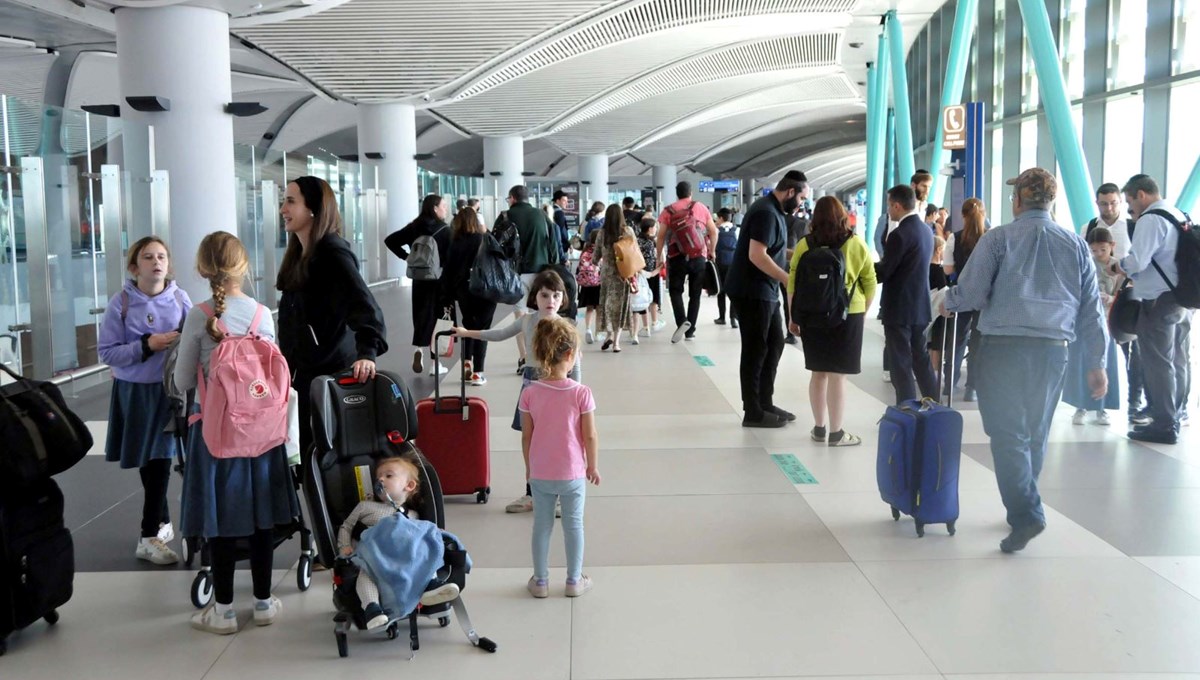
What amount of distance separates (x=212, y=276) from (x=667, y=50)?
26521mm

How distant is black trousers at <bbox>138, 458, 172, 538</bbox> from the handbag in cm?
609

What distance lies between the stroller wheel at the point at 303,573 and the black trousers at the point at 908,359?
494cm

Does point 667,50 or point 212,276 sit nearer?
point 212,276

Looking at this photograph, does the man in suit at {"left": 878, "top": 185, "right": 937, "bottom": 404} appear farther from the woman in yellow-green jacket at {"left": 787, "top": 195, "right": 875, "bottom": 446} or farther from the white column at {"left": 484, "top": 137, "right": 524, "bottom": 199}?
the white column at {"left": 484, "top": 137, "right": 524, "bottom": 199}

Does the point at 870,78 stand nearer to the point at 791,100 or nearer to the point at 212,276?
the point at 791,100

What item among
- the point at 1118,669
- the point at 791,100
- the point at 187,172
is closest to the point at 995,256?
the point at 1118,669

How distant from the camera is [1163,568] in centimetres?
493

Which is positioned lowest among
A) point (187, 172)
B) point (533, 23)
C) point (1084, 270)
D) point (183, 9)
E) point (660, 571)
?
point (660, 571)

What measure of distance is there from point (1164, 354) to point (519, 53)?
1788cm

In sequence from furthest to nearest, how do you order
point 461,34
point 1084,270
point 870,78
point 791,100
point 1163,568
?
point 791,100, point 870,78, point 461,34, point 1084,270, point 1163,568

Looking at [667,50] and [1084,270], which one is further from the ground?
[667,50]

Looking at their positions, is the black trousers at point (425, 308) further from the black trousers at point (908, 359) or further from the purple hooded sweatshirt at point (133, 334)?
the purple hooded sweatshirt at point (133, 334)

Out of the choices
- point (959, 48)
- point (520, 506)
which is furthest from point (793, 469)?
point (959, 48)

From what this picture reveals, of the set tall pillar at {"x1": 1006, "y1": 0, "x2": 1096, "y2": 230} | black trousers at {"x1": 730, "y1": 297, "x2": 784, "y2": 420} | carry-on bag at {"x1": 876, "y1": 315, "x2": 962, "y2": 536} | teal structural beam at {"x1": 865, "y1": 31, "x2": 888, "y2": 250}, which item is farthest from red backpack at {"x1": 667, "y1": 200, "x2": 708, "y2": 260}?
teal structural beam at {"x1": 865, "y1": 31, "x2": 888, "y2": 250}
